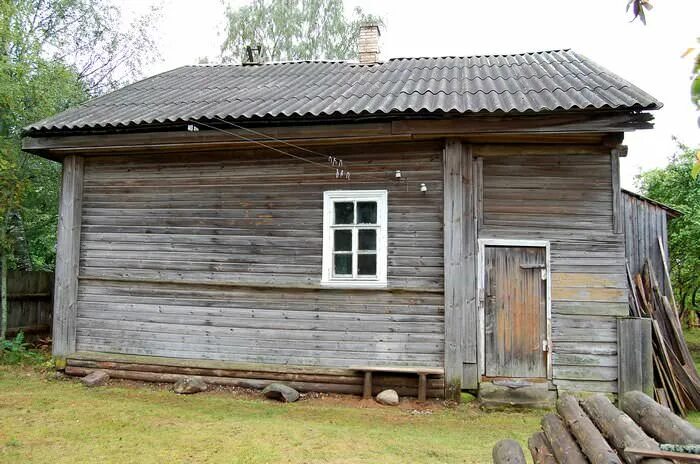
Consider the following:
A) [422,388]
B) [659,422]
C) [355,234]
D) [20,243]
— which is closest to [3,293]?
[20,243]

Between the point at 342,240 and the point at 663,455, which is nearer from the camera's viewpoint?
the point at 663,455

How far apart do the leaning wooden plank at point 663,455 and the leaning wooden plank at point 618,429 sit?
3 cm

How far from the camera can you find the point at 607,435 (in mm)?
3148

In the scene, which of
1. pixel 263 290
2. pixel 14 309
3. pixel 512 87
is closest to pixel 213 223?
pixel 263 290

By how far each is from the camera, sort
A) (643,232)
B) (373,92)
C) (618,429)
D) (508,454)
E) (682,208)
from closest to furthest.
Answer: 1. (618,429)
2. (508,454)
3. (373,92)
4. (643,232)
5. (682,208)

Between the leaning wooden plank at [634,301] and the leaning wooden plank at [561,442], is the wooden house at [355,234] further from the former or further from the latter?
the leaning wooden plank at [561,442]

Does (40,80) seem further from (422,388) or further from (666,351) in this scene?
(666,351)

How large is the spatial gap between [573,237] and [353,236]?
114 inches

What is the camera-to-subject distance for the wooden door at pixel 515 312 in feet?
22.1

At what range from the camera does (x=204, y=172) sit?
25.6 ft

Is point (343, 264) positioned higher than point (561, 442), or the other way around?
point (343, 264)

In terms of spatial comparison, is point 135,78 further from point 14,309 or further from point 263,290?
point 263,290

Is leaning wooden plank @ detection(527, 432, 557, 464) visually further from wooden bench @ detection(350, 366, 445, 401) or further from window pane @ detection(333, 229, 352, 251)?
window pane @ detection(333, 229, 352, 251)

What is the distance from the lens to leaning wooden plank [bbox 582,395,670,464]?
264 cm
